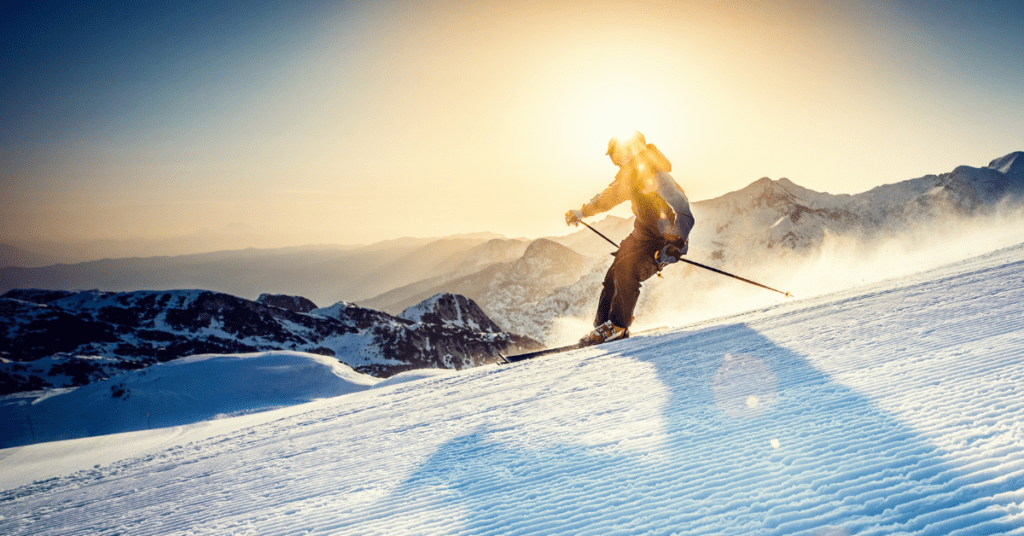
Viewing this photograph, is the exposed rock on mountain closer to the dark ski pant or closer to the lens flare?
the dark ski pant

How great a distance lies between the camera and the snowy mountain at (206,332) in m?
58.2

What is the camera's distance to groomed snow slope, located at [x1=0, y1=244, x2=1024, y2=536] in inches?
66.1

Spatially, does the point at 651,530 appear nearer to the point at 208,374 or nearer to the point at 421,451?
the point at 421,451

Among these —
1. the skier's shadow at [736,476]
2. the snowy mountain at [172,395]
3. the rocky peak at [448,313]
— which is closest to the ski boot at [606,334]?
the skier's shadow at [736,476]

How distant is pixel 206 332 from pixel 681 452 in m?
79.3

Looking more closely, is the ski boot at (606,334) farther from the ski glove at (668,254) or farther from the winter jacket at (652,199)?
the winter jacket at (652,199)

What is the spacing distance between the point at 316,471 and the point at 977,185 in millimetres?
239603

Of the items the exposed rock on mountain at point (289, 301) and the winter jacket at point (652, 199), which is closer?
the winter jacket at point (652, 199)

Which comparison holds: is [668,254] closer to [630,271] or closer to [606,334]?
[630,271]

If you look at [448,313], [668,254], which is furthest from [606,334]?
[448,313]

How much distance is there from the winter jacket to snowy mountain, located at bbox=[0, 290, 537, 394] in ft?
160

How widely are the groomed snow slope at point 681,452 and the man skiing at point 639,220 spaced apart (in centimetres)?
225

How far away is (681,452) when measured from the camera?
7.65 feet

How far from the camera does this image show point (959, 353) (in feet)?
9.43
